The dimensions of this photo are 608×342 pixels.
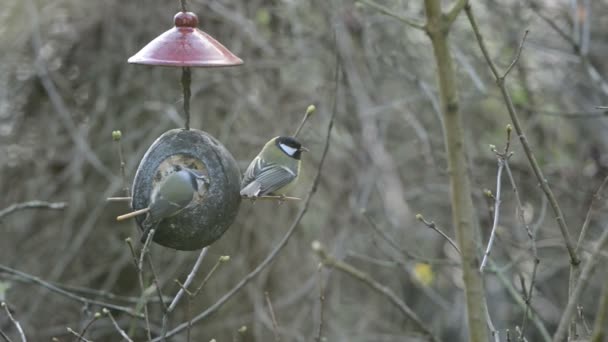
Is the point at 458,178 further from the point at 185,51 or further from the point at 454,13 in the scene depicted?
the point at 185,51

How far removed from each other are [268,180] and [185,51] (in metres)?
0.62

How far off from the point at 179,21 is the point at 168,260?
2.59 meters

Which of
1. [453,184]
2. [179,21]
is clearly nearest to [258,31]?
[179,21]

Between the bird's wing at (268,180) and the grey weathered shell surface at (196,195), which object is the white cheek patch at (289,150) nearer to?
the bird's wing at (268,180)

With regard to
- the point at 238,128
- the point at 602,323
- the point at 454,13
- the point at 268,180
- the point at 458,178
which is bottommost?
the point at 238,128

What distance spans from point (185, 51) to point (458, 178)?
130 centimetres

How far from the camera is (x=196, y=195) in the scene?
9.46 feet

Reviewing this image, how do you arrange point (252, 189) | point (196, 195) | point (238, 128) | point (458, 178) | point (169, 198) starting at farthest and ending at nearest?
point (238, 128), point (252, 189), point (196, 195), point (169, 198), point (458, 178)

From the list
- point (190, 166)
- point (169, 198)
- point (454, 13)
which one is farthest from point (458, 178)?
point (190, 166)

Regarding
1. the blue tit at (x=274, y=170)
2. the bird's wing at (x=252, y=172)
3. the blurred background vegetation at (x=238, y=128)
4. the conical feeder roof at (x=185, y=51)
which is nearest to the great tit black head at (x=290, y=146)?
the blue tit at (x=274, y=170)

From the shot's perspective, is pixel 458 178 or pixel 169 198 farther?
pixel 169 198

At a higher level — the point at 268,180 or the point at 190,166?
the point at 190,166

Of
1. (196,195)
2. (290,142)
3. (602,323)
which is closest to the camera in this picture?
(602,323)

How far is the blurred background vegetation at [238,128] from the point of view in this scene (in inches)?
207
